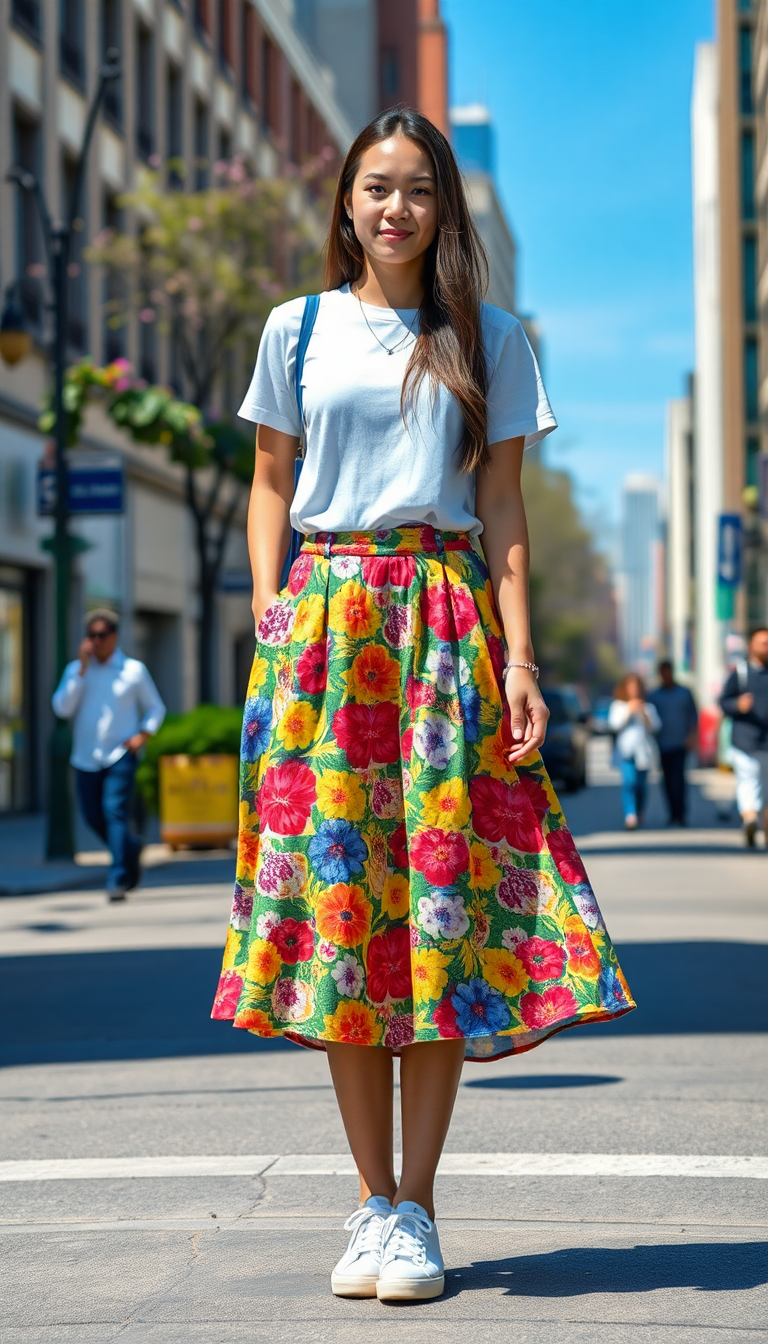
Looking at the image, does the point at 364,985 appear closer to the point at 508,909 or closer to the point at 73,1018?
the point at 508,909

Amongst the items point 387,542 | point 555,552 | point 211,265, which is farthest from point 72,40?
point 555,552

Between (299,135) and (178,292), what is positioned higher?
(299,135)

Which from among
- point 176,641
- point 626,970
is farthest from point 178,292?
point 626,970

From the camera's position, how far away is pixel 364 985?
11.2ft

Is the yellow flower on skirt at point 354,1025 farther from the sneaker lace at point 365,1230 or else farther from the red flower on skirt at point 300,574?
the red flower on skirt at point 300,574

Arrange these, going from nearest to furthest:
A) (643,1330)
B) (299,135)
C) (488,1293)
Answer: (643,1330)
(488,1293)
(299,135)

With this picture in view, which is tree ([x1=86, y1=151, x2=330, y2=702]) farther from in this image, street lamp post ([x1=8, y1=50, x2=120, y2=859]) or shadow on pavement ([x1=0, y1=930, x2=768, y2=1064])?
shadow on pavement ([x1=0, y1=930, x2=768, y2=1064])

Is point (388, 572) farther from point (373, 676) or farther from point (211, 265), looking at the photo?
point (211, 265)

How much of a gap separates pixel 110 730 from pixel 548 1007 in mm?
9094

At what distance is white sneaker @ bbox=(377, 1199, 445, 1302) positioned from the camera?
332 centimetres

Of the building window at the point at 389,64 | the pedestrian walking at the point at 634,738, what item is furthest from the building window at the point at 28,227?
the building window at the point at 389,64

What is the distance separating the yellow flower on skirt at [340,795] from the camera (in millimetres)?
3441

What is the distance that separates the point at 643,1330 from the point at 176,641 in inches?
A: 1240

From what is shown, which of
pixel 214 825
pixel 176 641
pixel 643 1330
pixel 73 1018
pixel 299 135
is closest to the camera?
pixel 643 1330
